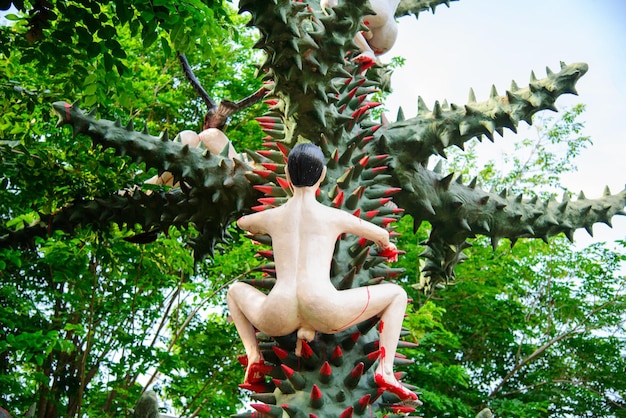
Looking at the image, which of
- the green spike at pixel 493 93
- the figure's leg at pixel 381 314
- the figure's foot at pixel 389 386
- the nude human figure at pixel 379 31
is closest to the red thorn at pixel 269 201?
the figure's leg at pixel 381 314

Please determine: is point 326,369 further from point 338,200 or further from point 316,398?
point 338,200

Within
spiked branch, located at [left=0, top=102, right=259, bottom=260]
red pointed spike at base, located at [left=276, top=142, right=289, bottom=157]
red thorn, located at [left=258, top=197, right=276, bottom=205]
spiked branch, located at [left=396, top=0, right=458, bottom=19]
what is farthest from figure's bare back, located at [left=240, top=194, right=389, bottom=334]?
spiked branch, located at [left=396, top=0, right=458, bottom=19]

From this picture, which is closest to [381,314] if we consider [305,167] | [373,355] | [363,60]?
[373,355]

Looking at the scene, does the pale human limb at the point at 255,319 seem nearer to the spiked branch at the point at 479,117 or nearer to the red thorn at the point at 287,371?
the red thorn at the point at 287,371

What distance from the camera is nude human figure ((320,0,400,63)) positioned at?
6449mm

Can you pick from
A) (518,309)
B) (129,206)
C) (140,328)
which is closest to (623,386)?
(518,309)

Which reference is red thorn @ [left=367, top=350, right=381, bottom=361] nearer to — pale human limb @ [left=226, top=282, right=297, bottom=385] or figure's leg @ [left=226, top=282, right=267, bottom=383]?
pale human limb @ [left=226, top=282, right=297, bottom=385]

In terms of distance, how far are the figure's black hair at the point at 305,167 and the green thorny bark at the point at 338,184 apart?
1.57 feet

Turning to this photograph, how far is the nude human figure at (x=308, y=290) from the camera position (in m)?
4.05

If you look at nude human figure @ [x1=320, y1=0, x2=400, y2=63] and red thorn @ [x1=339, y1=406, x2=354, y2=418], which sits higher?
nude human figure @ [x1=320, y1=0, x2=400, y2=63]

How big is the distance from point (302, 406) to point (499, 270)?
14303mm

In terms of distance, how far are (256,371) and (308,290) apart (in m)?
0.73

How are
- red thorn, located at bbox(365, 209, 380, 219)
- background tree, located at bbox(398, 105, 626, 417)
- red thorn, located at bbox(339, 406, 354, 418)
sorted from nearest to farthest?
red thorn, located at bbox(339, 406, 354, 418)
red thorn, located at bbox(365, 209, 380, 219)
background tree, located at bbox(398, 105, 626, 417)

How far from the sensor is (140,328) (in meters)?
12.6
